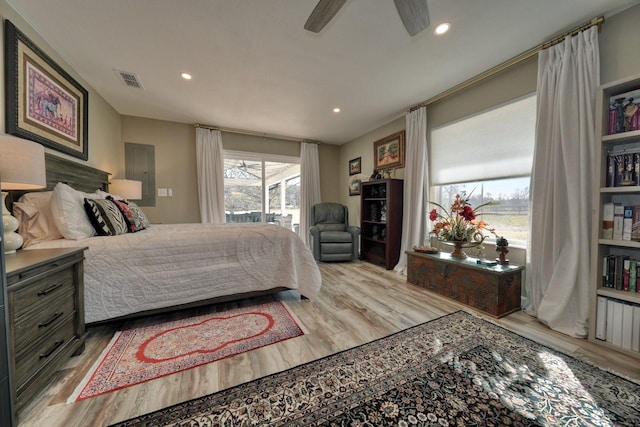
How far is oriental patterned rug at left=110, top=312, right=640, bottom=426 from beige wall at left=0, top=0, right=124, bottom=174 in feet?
8.67

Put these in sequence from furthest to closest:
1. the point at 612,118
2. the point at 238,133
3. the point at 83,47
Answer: the point at 238,133 < the point at 83,47 < the point at 612,118

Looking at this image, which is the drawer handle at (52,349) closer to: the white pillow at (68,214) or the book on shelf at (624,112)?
the white pillow at (68,214)

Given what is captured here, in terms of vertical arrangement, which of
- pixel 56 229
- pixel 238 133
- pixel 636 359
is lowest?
pixel 636 359

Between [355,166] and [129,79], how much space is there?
3.81 m

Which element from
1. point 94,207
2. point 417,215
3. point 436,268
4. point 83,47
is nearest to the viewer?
point 94,207

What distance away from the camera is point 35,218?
5.79 feet

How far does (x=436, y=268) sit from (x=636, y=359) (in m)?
1.40

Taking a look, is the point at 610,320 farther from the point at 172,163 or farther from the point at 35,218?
the point at 172,163

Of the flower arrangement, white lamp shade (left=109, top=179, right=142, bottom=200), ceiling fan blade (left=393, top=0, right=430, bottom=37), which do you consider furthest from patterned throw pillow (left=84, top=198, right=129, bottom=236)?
the flower arrangement

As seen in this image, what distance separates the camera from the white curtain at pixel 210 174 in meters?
4.07

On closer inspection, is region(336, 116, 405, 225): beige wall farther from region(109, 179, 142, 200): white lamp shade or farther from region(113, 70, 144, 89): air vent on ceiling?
region(109, 179, 142, 200): white lamp shade

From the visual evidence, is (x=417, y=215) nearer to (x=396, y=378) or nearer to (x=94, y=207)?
(x=396, y=378)

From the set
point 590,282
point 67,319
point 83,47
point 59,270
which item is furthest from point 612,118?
point 83,47

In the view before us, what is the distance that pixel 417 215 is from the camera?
339 cm
